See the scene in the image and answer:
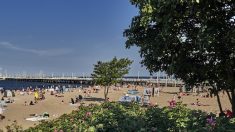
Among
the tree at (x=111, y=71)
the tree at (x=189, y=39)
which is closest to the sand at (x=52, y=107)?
the tree at (x=111, y=71)

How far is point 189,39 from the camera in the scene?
13586 millimetres

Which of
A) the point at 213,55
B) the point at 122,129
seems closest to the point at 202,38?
the point at 213,55

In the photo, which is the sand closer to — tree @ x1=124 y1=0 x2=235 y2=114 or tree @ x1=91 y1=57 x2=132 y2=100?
tree @ x1=91 y1=57 x2=132 y2=100

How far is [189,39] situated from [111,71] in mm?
34643

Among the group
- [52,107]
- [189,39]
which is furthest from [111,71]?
[189,39]

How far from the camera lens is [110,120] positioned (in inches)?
340

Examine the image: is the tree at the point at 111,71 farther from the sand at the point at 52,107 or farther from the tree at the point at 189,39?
the tree at the point at 189,39

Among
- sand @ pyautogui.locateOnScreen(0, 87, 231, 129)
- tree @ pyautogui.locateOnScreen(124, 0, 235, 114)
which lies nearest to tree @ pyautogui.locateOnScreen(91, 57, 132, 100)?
sand @ pyautogui.locateOnScreen(0, 87, 231, 129)

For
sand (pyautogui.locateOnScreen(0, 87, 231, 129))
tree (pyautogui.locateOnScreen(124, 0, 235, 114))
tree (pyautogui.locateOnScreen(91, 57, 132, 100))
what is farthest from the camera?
tree (pyautogui.locateOnScreen(91, 57, 132, 100))

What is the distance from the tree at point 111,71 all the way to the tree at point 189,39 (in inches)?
1303

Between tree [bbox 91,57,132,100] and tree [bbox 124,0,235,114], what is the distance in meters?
33.1

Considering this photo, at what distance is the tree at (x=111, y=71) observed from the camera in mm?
48125

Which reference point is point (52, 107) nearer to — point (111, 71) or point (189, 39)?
point (111, 71)

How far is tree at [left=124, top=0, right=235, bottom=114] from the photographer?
457 inches
